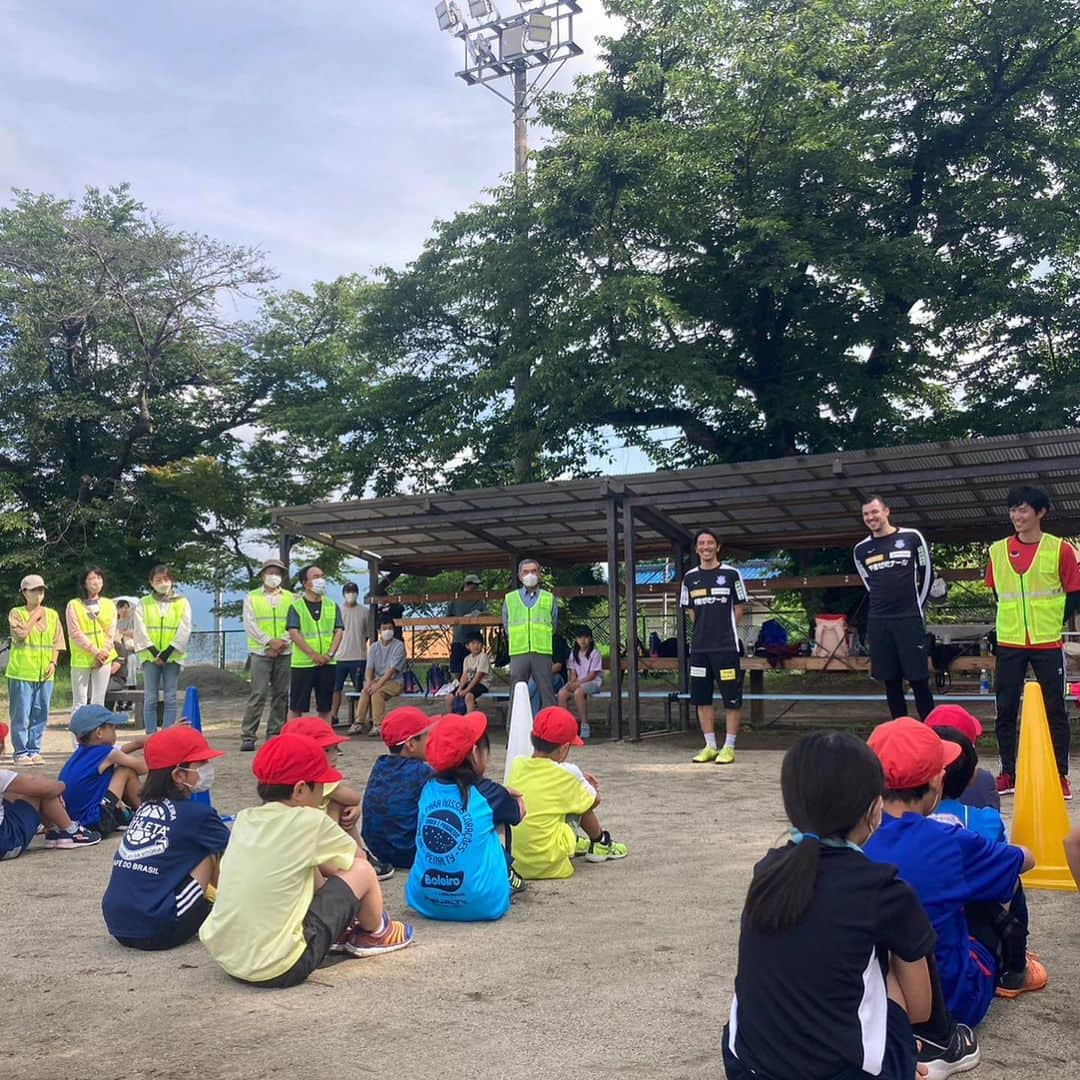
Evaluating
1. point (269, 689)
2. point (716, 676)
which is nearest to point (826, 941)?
point (716, 676)

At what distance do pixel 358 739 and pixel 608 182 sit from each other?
11559mm

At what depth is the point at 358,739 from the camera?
13.5 meters

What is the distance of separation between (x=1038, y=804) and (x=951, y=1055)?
8.95 feet

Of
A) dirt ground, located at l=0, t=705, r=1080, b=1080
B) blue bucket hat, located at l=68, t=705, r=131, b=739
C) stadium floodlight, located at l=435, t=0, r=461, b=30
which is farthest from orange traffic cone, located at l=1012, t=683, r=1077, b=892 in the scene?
stadium floodlight, located at l=435, t=0, r=461, b=30

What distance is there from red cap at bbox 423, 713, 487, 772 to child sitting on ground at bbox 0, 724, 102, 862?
9.19 feet

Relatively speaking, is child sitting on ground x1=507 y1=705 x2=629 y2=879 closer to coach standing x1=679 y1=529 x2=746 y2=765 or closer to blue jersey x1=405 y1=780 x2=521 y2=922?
blue jersey x1=405 y1=780 x2=521 y2=922

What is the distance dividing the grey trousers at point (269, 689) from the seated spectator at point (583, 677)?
332 cm

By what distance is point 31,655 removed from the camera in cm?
1063

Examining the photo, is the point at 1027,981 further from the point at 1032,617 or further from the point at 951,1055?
the point at 1032,617

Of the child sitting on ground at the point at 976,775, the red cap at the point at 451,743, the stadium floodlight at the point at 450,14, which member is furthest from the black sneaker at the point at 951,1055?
the stadium floodlight at the point at 450,14

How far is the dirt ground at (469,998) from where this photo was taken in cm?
327

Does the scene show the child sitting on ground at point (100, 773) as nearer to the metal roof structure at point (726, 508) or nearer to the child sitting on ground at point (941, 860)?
the child sitting on ground at point (941, 860)

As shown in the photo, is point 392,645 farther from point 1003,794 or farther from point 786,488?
point 1003,794

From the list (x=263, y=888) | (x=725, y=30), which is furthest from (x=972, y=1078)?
(x=725, y=30)
